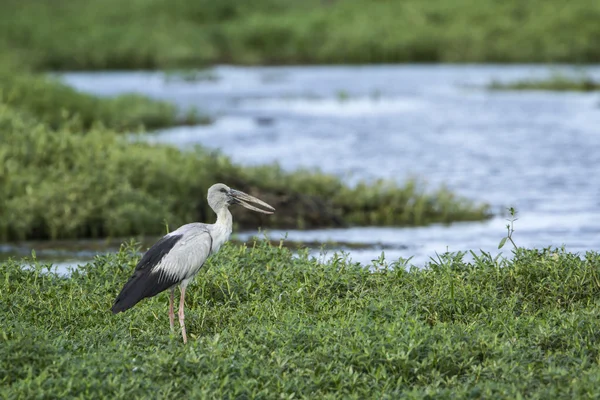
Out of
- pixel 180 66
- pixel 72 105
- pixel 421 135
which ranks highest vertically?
pixel 180 66

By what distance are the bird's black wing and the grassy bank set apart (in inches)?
1207

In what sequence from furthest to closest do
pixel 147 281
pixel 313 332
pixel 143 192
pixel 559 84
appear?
pixel 559 84 < pixel 143 192 < pixel 147 281 < pixel 313 332

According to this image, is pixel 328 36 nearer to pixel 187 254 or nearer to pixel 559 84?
pixel 559 84

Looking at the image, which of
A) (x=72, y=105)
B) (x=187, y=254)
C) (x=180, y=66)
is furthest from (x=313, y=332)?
(x=180, y=66)

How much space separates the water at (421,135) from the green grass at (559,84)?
0.31m

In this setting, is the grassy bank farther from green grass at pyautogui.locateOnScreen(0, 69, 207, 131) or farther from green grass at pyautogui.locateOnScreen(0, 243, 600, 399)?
green grass at pyautogui.locateOnScreen(0, 243, 600, 399)

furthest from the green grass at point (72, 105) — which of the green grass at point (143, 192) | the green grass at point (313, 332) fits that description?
the green grass at point (313, 332)

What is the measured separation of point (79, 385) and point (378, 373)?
179 centimetres

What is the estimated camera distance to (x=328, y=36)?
41.8 m

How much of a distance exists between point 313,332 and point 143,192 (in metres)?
7.01

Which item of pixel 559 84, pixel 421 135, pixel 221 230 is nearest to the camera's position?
pixel 221 230

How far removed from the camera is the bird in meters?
7.54

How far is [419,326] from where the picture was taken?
23.1ft

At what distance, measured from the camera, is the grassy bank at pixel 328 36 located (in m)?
37.9
